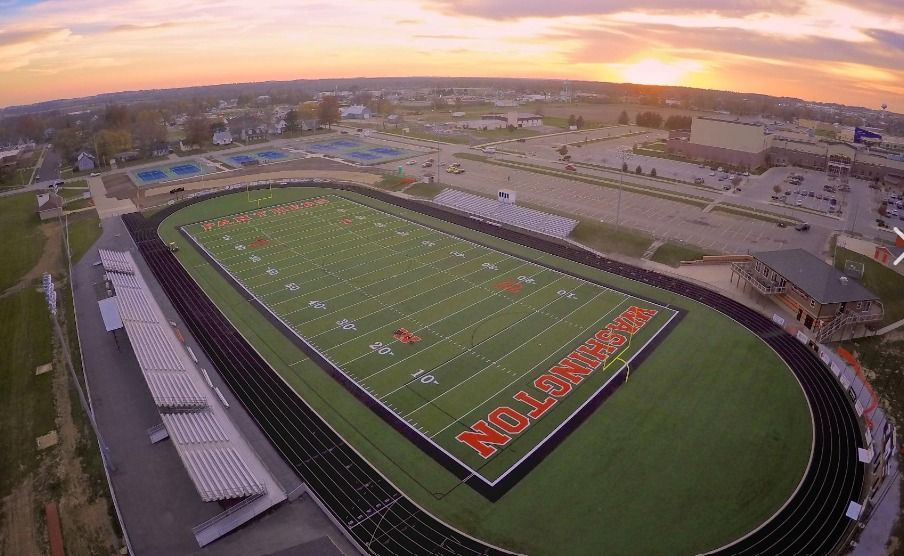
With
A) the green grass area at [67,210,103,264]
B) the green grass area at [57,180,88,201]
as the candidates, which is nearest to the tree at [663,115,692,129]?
the green grass area at [67,210,103,264]

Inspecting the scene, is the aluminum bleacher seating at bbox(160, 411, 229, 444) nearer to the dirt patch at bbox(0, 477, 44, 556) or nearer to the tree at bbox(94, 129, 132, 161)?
the dirt patch at bbox(0, 477, 44, 556)

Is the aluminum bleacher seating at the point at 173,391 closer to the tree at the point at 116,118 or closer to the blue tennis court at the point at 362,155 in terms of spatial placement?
the blue tennis court at the point at 362,155

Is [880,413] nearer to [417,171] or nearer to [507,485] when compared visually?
[507,485]

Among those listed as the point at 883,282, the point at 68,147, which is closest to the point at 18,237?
the point at 68,147

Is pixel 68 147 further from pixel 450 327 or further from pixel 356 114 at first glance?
pixel 450 327

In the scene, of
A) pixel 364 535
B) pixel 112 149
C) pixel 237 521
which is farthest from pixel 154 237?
pixel 112 149

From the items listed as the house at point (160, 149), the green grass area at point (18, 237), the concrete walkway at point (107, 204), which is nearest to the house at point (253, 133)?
the house at point (160, 149)
